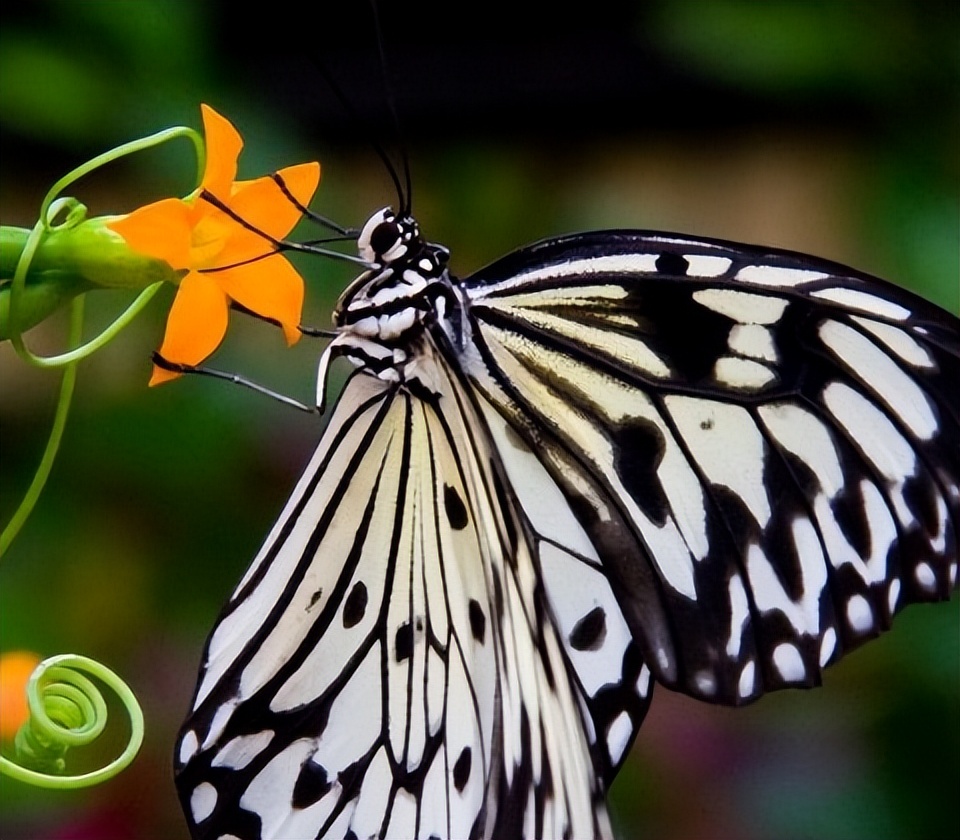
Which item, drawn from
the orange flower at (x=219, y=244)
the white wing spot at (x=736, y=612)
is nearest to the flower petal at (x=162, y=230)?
the orange flower at (x=219, y=244)

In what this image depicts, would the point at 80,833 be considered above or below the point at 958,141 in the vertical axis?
below

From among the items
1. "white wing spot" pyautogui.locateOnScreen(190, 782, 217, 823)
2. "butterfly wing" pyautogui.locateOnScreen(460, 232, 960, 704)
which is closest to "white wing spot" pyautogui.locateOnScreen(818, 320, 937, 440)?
"butterfly wing" pyautogui.locateOnScreen(460, 232, 960, 704)

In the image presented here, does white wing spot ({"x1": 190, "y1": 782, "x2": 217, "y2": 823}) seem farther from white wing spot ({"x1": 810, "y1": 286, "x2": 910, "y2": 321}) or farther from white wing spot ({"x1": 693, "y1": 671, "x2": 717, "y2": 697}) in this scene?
white wing spot ({"x1": 810, "y1": 286, "x2": 910, "y2": 321})

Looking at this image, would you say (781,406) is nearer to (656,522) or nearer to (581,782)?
(656,522)

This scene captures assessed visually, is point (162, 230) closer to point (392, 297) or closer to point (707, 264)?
point (392, 297)

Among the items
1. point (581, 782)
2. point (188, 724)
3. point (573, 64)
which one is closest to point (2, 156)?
point (188, 724)

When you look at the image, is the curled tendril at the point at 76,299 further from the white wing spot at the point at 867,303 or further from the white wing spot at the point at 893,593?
the white wing spot at the point at 893,593
